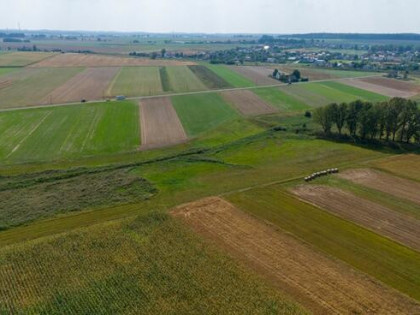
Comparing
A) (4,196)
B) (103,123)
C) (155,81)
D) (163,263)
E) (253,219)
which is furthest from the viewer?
(155,81)

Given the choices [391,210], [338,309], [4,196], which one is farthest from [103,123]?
[338,309]

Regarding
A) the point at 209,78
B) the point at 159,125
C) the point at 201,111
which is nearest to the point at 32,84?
the point at 209,78

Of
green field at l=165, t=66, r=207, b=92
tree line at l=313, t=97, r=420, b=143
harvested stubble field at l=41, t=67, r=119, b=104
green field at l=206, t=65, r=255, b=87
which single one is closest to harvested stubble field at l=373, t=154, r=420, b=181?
tree line at l=313, t=97, r=420, b=143

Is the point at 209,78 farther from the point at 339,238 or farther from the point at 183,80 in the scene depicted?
the point at 339,238

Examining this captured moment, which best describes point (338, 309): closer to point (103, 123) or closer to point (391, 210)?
point (391, 210)

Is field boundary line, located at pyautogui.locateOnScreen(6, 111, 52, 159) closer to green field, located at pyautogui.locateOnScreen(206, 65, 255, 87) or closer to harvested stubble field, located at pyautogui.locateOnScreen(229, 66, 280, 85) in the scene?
green field, located at pyautogui.locateOnScreen(206, 65, 255, 87)

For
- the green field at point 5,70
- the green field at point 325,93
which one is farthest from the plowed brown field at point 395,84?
the green field at point 5,70

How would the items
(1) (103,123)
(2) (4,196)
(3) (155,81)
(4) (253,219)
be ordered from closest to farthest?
(4) (253,219), (2) (4,196), (1) (103,123), (3) (155,81)
